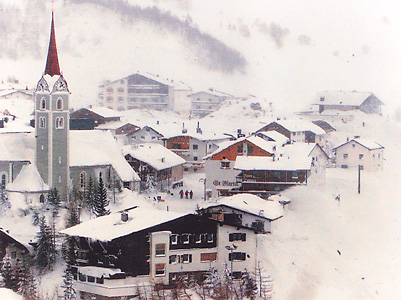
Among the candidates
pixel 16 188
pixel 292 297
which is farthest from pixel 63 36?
pixel 292 297

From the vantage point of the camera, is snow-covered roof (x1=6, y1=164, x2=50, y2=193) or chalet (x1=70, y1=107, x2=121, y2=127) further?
chalet (x1=70, y1=107, x2=121, y2=127)

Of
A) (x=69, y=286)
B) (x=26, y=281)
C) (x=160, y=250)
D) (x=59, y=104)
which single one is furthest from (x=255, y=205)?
(x=26, y=281)

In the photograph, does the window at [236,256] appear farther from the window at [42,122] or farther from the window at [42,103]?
the window at [42,103]

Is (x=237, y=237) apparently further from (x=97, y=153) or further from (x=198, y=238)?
(x=97, y=153)

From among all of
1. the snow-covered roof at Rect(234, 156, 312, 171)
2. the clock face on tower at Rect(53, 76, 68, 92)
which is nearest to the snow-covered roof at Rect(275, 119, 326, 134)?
the snow-covered roof at Rect(234, 156, 312, 171)

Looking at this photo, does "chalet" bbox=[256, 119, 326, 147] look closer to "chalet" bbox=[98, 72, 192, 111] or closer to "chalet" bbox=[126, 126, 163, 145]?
"chalet" bbox=[98, 72, 192, 111]

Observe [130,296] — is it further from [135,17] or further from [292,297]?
[135,17]

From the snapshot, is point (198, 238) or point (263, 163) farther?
point (263, 163)
